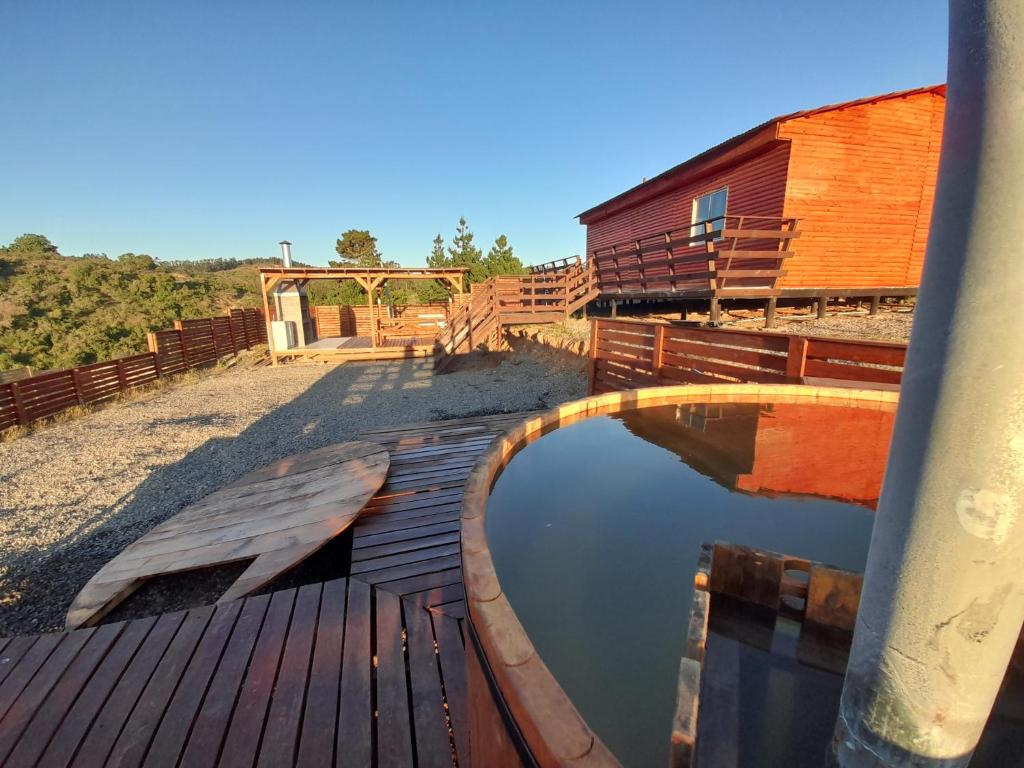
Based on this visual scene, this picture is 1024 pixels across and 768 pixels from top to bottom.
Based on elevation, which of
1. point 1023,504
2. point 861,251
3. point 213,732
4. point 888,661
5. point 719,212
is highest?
point 719,212

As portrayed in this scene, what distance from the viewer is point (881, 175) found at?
10.5m

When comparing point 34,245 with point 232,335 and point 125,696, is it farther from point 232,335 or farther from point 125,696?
point 125,696

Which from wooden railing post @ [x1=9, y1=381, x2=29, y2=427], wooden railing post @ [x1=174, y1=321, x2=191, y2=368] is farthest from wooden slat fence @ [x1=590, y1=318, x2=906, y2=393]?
wooden railing post @ [x1=174, y1=321, x2=191, y2=368]

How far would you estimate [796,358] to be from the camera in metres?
4.46

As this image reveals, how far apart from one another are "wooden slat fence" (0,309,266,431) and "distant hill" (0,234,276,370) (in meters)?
8.91

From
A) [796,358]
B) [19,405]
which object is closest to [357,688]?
[796,358]

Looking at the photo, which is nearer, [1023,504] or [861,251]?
[1023,504]

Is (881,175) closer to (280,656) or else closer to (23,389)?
(280,656)

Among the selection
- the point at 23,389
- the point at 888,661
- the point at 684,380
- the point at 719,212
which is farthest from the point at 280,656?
the point at 719,212

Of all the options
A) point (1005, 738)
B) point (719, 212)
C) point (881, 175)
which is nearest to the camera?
point (1005, 738)

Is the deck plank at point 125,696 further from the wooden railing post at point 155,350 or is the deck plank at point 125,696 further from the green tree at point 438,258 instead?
the green tree at point 438,258

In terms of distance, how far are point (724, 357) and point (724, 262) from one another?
5.65 m

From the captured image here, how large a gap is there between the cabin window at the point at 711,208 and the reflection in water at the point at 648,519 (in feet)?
32.5

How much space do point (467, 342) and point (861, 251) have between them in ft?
36.7
